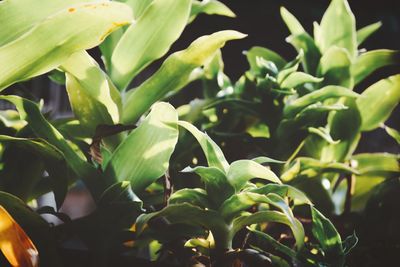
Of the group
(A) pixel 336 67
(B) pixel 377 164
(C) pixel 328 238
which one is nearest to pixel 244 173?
(C) pixel 328 238

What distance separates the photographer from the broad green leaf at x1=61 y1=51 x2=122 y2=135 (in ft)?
1.99

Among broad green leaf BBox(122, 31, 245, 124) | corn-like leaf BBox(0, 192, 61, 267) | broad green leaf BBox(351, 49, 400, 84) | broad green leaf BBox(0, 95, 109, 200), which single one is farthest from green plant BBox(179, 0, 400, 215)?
corn-like leaf BBox(0, 192, 61, 267)

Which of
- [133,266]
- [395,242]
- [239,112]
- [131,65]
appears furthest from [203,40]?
[395,242]

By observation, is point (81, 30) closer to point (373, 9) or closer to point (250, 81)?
point (250, 81)

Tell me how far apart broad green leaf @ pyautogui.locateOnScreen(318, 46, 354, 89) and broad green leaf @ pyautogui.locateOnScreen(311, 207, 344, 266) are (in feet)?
1.16

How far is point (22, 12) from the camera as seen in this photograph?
20.9 inches

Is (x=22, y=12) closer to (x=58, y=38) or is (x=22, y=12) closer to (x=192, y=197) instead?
(x=58, y=38)

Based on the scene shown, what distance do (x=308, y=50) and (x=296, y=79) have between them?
0.54 feet

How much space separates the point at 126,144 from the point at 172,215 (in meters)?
0.15

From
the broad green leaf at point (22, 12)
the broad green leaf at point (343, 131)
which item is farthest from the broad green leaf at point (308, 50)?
the broad green leaf at point (22, 12)

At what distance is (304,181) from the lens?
2.55 ft

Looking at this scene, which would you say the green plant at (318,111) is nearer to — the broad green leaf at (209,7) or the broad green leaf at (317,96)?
the broad green leaf at (317,96)

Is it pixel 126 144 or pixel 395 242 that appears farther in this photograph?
pixel 395 242

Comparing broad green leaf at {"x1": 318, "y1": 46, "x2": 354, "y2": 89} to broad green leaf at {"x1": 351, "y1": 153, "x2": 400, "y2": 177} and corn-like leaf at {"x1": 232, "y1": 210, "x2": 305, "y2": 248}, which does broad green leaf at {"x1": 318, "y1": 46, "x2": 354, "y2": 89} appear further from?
corn-like leaf at {"x1": 232, "y1": 210, "x2": 305, "y2": 248}
